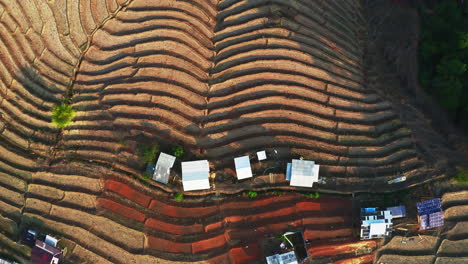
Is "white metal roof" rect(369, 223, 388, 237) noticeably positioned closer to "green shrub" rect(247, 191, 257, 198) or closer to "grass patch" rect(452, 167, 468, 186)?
"grass patch" rect(452, 167, 468, 186)

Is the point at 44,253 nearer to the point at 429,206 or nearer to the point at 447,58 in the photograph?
the point at 429,206

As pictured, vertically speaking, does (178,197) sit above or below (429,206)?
below

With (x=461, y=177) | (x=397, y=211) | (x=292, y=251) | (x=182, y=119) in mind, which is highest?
(x=182, y=119)

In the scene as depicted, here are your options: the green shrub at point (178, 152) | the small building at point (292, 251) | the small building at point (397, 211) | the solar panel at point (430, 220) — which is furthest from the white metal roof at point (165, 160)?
the solar panel at point (430, 220)

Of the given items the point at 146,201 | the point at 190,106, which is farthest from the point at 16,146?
the point at 190,106

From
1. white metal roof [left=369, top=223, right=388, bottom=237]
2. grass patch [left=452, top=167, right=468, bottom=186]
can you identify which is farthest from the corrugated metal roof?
grass patch [left=452, top=167, right=468, bottom=186]

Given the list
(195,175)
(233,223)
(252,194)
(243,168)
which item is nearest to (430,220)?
(252,194)

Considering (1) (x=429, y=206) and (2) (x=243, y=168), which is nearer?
(1) (x=429, y=206)
